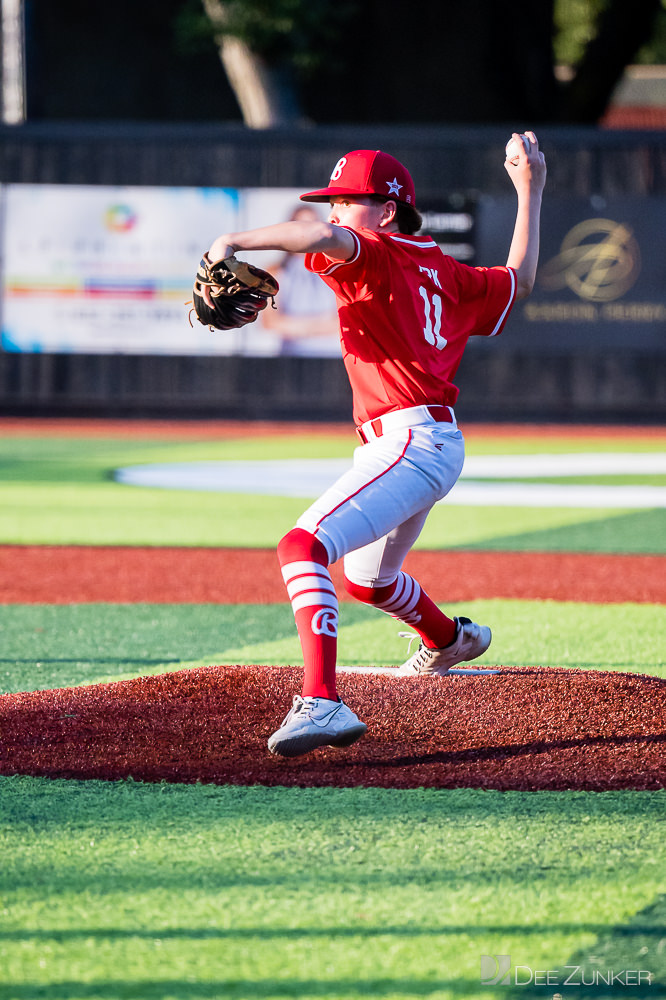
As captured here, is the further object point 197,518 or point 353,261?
point 197,518

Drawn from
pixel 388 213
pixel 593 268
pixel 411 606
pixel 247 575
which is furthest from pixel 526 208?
pixel 593 268

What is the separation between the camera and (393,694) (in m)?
4.16

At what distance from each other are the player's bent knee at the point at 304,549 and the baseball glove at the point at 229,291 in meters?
0.61

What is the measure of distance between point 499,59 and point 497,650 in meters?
19.5

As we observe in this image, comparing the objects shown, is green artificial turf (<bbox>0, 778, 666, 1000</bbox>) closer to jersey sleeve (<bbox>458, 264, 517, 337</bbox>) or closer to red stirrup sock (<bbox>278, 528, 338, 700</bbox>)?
red stirrup sock (<bbox>278, 528, 338, 700</bbox>)

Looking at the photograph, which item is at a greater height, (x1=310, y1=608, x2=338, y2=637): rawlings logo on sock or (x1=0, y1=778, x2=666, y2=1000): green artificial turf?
(x1=310, y1=608, x2=338, y2=637): rawlings logo on sock

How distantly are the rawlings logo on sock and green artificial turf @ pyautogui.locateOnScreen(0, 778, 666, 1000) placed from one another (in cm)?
44

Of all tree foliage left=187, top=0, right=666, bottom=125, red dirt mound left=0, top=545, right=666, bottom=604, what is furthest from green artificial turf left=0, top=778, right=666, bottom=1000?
tree foliage left=187, top=0, right=666, bottom=125

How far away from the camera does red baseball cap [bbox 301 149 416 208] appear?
371 centimetres

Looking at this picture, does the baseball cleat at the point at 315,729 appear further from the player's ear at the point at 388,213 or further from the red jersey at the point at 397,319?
the player's ear at the point at 388,213

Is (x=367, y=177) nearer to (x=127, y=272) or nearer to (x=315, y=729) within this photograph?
(x=315, y=729)

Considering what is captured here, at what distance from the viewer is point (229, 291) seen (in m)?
3.38

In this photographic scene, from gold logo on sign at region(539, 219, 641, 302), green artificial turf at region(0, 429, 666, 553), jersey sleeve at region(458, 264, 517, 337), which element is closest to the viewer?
jersey sleeve at region(458, 264, 517, 337)

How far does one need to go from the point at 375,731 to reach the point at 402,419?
0.94m
